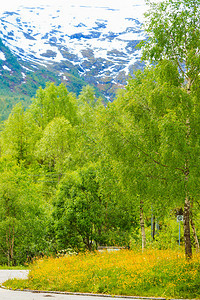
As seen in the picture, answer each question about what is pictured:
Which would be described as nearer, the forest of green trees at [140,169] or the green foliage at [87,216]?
the forest of green trees at [140,169]

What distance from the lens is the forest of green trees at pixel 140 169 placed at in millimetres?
11516

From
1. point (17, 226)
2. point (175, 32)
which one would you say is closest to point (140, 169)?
point (175, 32)

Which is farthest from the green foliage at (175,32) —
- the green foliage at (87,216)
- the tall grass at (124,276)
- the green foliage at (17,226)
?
the green foliage at (17,226)

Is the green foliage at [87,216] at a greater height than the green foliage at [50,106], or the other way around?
the green foliage at [50,106]

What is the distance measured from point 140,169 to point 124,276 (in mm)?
3674

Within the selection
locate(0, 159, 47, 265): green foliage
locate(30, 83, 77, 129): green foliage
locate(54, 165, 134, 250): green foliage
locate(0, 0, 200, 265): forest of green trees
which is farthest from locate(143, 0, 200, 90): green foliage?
locate(30, 83, 77, 129): green foliage

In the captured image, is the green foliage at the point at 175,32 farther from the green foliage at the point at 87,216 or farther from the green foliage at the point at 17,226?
the green foliage at the point at 17,226

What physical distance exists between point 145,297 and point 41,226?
54.9 feet

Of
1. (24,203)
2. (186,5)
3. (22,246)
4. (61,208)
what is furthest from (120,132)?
(22,246)

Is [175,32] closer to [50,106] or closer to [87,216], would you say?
[87,216]

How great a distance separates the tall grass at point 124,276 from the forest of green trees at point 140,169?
1.26m

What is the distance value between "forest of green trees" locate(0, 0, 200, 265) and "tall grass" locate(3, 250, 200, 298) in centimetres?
126

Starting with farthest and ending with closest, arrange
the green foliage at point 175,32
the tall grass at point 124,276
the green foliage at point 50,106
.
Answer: the green foliage at point 50,106, the green foliage at point 175,32, the tall grass at point 124,276

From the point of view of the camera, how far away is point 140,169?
38.7ft
